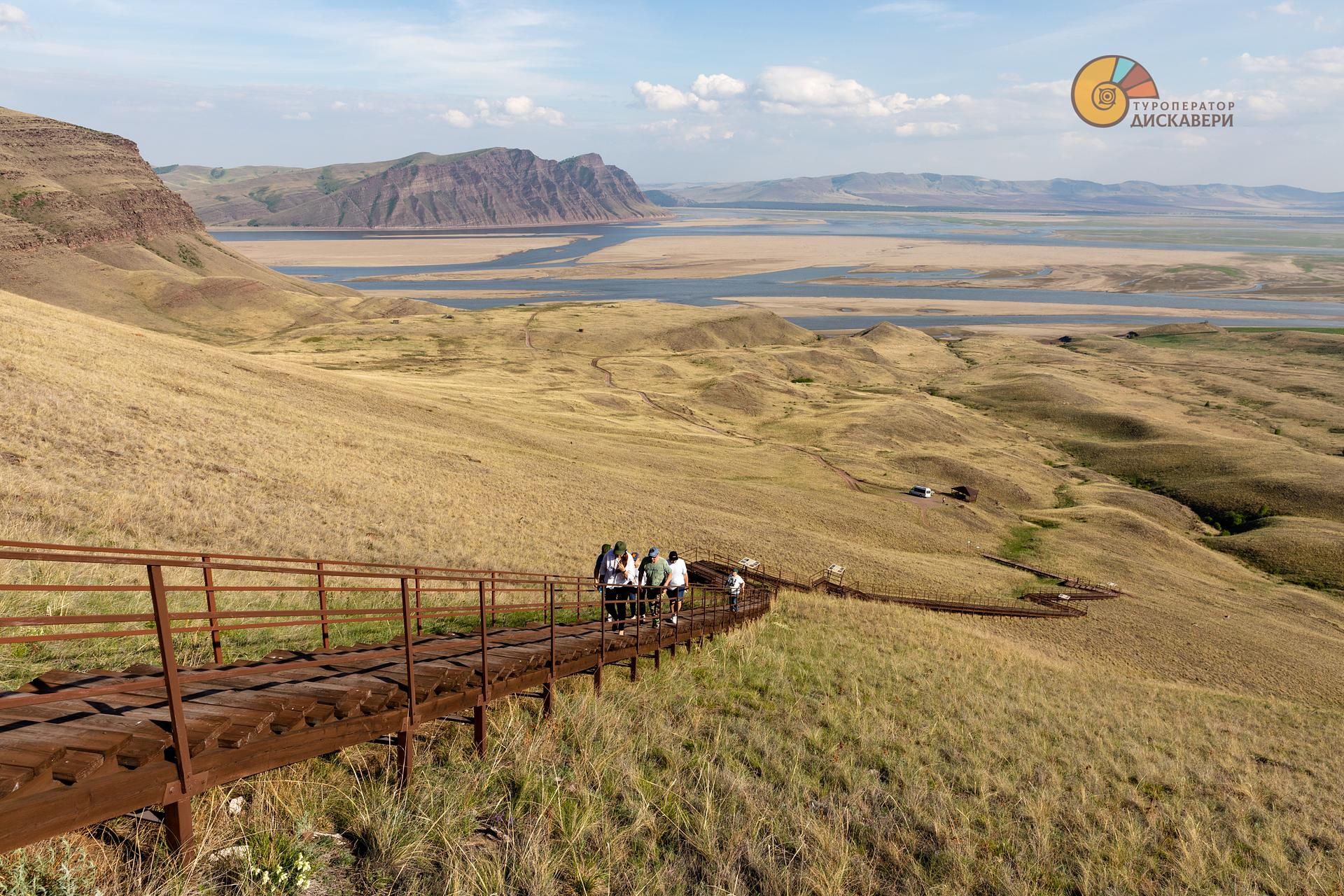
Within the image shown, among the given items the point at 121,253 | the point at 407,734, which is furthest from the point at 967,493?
the point at 121,253

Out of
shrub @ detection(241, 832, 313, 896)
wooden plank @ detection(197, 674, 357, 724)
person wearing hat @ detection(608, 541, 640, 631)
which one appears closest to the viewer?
shrub @ detection(241, 832, 313, 896)

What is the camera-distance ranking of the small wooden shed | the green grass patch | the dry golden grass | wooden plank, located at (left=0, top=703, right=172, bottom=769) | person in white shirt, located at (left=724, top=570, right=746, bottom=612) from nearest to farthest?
wooden plank, located at (left=0, top=703, right=172, bottom=769), person in white shirt, located at (left=724, top=570, right=746, bottom=612), the dry golden grass, the green grass patch, the small wooden shed

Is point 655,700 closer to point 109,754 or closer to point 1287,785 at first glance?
point 109,754

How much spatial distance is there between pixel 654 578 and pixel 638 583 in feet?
1.19

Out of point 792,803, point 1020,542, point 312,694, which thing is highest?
point 312,694

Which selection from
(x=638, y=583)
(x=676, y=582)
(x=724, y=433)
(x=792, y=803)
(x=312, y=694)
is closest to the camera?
(x=312, y=694)

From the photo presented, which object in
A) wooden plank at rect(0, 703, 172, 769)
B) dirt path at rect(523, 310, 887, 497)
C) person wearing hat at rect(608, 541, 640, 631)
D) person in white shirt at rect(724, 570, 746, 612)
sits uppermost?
wooden plank at rect(0, 703, 172, 769)

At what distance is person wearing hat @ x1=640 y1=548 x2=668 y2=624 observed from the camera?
1443cm

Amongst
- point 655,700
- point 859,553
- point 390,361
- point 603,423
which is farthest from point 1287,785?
point 390,361

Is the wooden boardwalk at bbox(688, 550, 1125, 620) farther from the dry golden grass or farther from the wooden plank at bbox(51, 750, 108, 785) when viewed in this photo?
the wooden plank at bbox(51, 750, 108, 785)

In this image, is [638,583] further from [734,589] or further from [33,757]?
[33,757]

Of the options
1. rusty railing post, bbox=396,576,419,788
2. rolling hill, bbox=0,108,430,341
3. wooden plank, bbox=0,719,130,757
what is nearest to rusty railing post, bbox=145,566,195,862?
wooden plank, bbox=0,719,130,757

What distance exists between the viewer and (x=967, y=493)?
174ft

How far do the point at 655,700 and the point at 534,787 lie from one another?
3.72 metres
